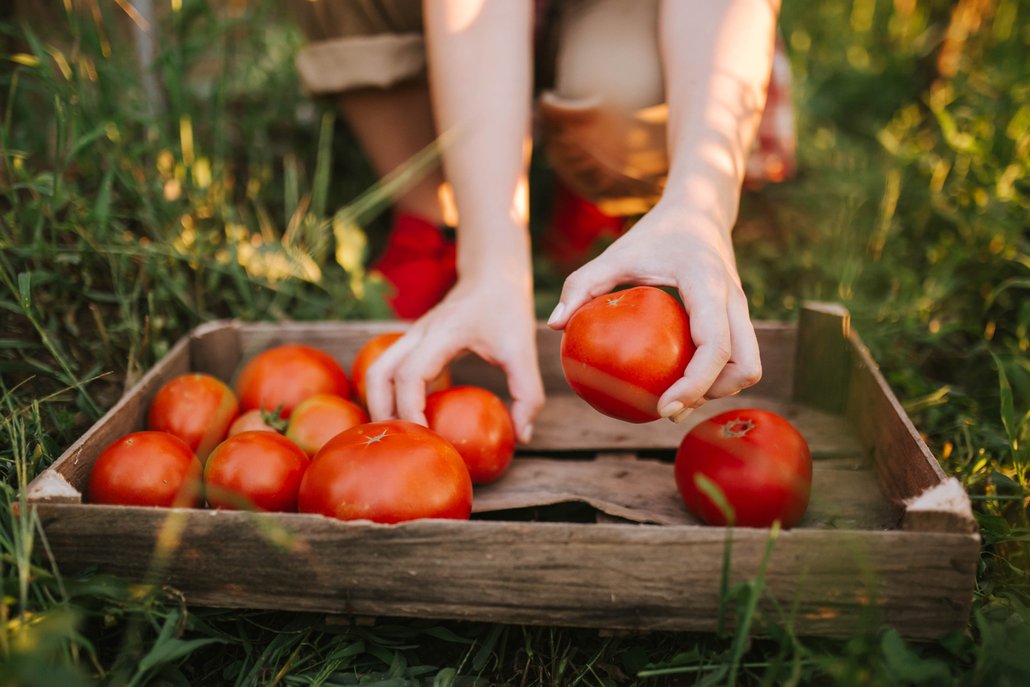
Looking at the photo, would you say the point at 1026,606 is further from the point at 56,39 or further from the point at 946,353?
the point at 56,39

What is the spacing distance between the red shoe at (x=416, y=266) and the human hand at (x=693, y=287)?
1.02m

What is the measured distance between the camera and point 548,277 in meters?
2.68

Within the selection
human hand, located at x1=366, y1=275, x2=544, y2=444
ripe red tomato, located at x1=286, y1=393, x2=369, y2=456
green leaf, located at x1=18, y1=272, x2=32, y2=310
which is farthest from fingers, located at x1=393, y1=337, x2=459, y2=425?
green leaf, located at x1=18, y1=272, x2=32, y2=310

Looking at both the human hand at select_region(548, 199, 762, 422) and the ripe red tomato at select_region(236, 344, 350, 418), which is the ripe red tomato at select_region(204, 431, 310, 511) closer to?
the ripe red tomato at select_region(236, 344, 350, 418)

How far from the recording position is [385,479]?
4.09 feet

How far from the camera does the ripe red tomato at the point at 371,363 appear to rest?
1.69 meters

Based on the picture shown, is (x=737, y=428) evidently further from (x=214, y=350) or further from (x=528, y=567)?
(x=214, y=350)

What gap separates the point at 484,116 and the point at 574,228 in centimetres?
103

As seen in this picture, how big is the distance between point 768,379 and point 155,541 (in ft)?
4.34

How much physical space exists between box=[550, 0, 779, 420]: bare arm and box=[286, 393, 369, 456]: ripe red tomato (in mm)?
494

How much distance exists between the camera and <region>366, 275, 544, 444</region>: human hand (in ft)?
4.96

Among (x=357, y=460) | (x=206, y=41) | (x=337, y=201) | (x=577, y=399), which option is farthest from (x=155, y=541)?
(x=337, y=201)

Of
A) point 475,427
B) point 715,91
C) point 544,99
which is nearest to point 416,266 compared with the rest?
point 544,99

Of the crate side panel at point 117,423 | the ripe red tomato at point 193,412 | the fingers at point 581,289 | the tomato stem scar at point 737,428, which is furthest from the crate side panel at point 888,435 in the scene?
the crate side panel at point 117,423
